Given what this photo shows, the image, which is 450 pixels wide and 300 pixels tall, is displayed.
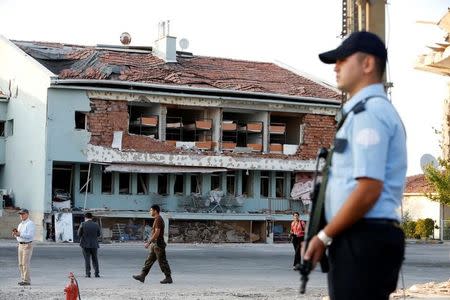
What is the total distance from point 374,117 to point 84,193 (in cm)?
A: 4806

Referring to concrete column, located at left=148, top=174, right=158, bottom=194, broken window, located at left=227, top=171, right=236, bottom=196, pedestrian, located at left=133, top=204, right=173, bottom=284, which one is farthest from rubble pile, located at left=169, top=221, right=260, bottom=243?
pedestrian, located at left=133, top=204, right=173, bottom=284

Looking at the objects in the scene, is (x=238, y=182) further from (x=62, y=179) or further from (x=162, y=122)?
(x=62, y=179)

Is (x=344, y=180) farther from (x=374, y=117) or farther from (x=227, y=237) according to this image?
(x=227, y=237)

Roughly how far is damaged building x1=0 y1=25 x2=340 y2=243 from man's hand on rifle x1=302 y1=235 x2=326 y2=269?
1785 inches

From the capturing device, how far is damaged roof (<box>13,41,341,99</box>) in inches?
2077

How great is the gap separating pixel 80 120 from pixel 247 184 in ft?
→ 36.2

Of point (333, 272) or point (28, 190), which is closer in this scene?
point (333, 272)

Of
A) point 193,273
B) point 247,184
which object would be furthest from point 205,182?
point 193,273

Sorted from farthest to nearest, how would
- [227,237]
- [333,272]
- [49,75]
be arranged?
[227,237]
[49,75]
[333,272]

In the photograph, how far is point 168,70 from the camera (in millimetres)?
55344

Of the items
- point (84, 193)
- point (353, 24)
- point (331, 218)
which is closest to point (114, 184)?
point (84, 193)

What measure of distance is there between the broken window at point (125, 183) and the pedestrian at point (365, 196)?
161 feet

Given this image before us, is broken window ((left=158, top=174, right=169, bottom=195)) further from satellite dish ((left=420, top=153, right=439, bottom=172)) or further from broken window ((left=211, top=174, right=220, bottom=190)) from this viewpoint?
satellite dish ((left=420, top=153, right=439, bottom=172))

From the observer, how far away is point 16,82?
5506 centimetres
